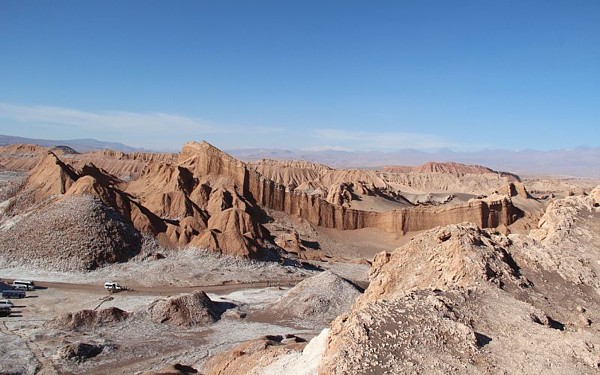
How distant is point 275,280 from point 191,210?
14.7 metres

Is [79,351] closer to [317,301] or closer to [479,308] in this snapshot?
[317,301]

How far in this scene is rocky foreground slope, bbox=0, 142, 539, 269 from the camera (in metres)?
40.1

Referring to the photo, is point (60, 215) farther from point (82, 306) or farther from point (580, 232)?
point (580, 232)

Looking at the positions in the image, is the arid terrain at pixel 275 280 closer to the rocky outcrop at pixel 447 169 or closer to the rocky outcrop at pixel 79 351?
the rocky outcrop at pixel 79 351

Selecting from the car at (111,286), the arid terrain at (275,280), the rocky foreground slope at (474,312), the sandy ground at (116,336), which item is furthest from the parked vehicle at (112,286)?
the rocky foreground slope at (474,312)

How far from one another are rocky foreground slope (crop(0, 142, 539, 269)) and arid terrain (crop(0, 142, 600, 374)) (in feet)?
0.57

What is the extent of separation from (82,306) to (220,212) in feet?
64.2

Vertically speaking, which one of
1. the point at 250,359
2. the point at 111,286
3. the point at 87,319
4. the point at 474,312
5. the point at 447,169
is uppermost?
the point at 474,312

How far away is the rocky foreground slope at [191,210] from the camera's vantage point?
40094 millimetres

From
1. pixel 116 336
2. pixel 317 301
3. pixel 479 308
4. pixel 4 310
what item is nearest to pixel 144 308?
pixel 116 336

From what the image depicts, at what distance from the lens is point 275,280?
39625 mm

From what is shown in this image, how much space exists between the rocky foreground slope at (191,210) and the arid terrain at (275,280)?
17cm

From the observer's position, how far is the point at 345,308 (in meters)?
30.5

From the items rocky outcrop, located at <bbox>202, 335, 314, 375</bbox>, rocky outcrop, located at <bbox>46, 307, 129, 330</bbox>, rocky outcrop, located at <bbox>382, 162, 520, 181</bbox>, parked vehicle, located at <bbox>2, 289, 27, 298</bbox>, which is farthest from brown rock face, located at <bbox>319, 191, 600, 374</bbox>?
rocky outcrop, located at <bbox>382, 162, 520, 181</bbox>
